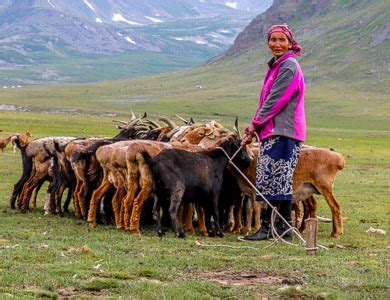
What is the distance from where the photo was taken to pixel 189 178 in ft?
45.3

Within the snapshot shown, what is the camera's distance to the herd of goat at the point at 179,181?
45.4 feet

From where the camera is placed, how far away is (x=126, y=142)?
49.1ft

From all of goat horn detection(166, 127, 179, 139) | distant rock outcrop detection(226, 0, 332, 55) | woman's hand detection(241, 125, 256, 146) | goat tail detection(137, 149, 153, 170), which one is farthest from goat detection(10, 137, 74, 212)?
distant rock outcrop detection(226, 0, 332, 55)

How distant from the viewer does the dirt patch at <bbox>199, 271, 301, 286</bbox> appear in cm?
946

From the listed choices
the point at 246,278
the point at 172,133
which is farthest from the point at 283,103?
the point at 172,133

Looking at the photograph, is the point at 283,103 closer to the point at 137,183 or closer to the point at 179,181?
the point at 179,181

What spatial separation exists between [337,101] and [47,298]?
110241mm

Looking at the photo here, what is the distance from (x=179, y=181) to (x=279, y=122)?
204cm

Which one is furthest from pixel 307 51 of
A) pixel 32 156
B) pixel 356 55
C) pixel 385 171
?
pixel 32 156

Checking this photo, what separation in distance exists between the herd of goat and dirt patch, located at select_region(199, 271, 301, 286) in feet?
11.3

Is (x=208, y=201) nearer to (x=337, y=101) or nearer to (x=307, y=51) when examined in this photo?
(x=337, y=101)

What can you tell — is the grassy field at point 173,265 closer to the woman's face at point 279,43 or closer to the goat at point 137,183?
the goat at point 137,183

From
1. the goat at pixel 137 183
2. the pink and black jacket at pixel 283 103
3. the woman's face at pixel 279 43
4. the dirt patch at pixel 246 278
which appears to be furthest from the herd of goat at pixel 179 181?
the dirt patch at pixel 246 278

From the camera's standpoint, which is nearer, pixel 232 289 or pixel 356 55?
pixel 232 289
